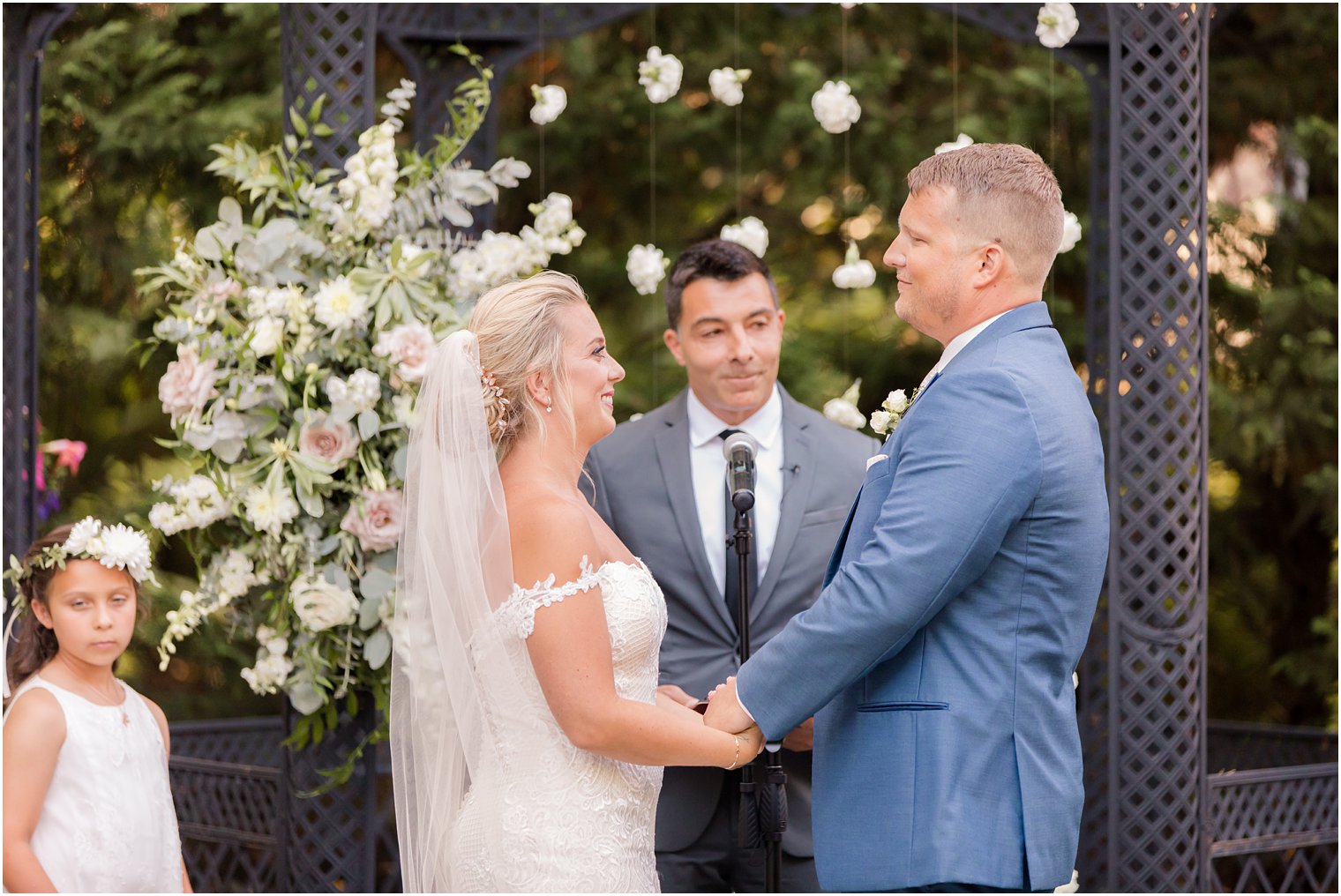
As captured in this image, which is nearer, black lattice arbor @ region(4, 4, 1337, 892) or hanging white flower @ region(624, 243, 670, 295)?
black lattice arbor @ region(4, 4, 1337, 892)

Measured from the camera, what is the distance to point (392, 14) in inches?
185

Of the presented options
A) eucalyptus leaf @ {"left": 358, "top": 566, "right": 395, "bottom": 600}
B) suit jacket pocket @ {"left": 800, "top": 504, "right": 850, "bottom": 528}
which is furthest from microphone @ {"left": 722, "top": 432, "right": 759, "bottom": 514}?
eucalyptus leaf @ {"left": 358, "top": 566, "right": 395, "bottom": 600}

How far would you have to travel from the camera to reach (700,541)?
386 cm

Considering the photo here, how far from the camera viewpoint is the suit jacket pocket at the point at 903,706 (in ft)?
8.38

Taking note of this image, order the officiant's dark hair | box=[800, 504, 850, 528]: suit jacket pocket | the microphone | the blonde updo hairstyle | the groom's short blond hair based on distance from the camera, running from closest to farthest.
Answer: the groom's short blond hair → the blonde updo hairstyle → the microphone → box=[800, 504, 850, 528]: suit jacket pocket → the officiant's dark hair

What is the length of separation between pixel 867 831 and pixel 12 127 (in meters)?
4.11

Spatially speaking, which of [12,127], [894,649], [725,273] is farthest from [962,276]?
[12,127]

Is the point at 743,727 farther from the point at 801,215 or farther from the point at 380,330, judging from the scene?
the point at 801,215

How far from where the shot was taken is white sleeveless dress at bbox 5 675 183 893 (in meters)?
3.49

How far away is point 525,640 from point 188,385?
148 centimetres

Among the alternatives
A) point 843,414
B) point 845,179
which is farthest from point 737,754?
point 845,179

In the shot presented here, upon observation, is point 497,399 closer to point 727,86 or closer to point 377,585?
point 377,585

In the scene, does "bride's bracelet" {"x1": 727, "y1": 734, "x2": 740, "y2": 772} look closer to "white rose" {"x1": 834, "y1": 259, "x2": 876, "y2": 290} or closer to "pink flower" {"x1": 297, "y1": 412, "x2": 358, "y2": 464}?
"pink flower" {"x1": 297, "y1": 412, "x2": 358, "y2": 464}

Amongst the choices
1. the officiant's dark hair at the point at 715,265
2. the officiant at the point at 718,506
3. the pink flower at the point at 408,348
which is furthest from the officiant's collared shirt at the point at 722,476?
the pink flower at the point at 408,348
